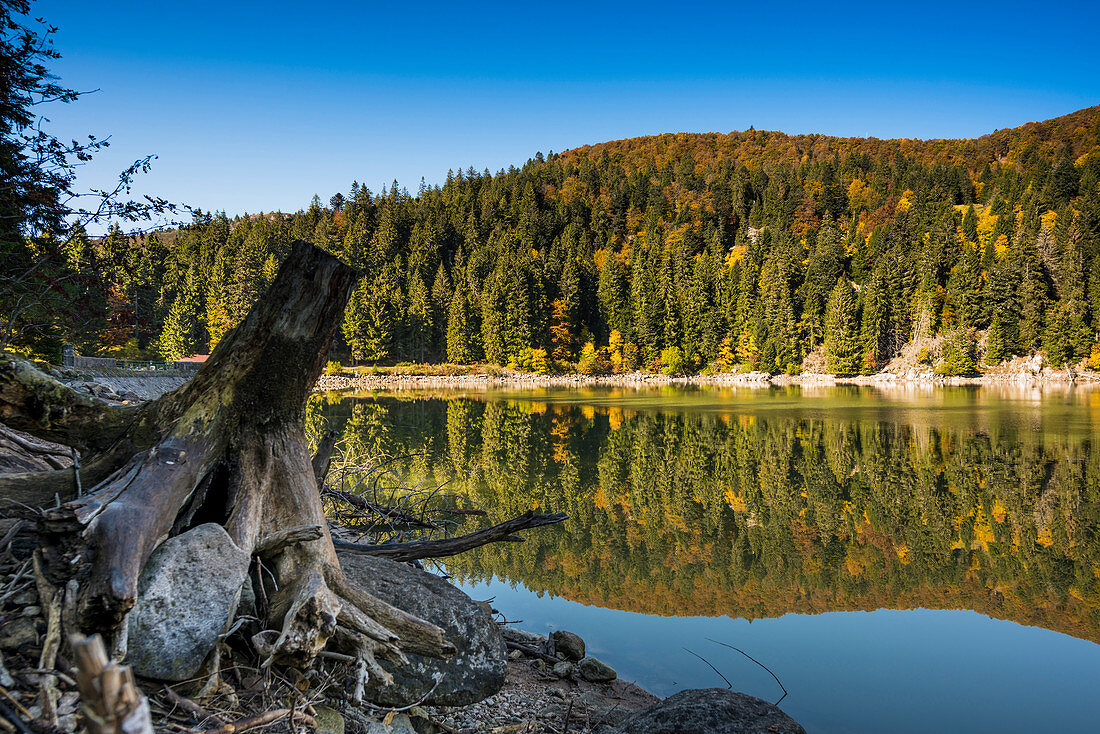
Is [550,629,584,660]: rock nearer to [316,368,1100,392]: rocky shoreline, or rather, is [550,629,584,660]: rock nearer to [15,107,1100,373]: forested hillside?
[15,107,1100,373]: forested hillside

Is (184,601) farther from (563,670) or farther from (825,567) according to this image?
(825,567)

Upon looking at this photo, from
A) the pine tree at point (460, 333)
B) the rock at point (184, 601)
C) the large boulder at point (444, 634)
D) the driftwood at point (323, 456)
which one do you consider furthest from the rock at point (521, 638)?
the pine tree at point (460, 333)

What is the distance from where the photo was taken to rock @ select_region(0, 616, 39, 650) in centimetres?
217

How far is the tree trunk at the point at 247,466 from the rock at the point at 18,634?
0.84ft

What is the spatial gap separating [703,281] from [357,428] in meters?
56.1

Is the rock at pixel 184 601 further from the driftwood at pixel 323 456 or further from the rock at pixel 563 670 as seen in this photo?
the rock at pixel 563 670

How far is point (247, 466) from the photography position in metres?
3.20

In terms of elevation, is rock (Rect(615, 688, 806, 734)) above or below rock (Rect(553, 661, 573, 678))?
above

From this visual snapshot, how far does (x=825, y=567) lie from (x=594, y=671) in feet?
14.0

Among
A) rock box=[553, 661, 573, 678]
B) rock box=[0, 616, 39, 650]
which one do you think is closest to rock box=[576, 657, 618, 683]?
rock box=[553, 661, 573, 678]

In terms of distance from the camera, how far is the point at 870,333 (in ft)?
190

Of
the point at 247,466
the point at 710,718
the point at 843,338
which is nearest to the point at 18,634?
the point at 247,466

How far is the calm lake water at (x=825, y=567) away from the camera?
4980mm

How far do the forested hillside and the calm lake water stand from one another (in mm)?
38977
